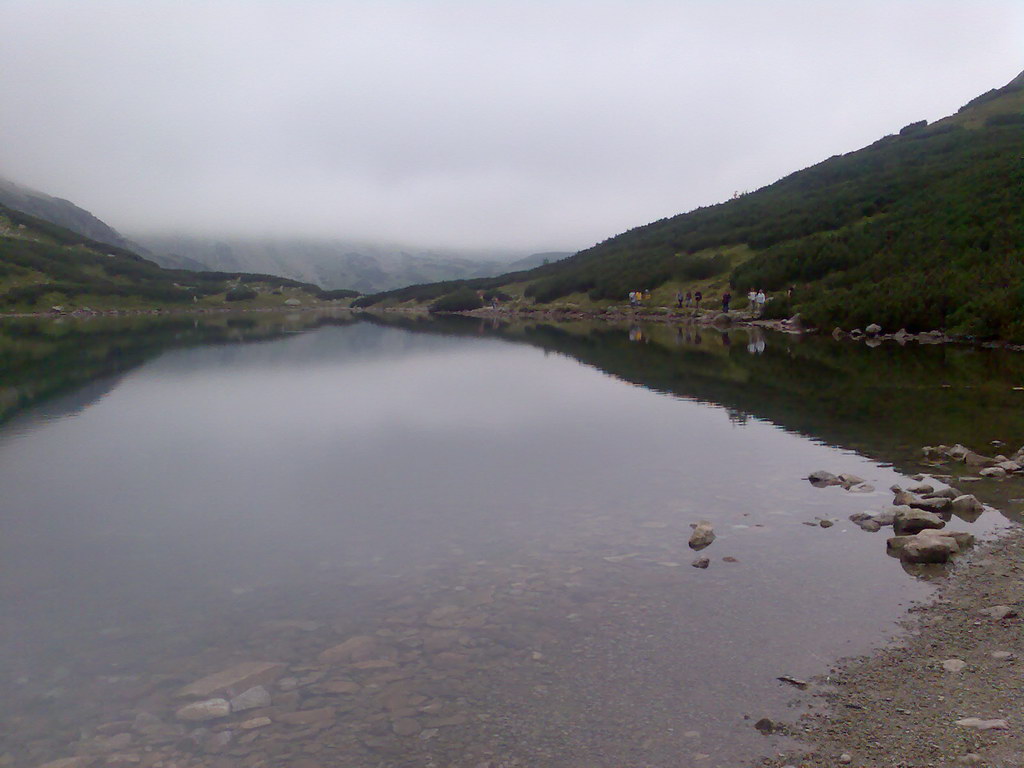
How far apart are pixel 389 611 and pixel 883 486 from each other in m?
12.3

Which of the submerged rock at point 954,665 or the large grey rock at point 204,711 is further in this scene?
the submerged rock at point 954,665

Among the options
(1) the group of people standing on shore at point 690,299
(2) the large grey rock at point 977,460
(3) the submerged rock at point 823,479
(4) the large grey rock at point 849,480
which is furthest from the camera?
(1) the group of people standing on shore at point 690,299

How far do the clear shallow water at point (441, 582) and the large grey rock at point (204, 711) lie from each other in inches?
8.3

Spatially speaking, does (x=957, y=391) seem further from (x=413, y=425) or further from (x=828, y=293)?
(x=828, y=293)

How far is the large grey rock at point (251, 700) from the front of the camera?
27.2 feet

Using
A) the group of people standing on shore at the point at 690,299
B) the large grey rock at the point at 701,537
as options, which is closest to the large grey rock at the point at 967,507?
the large grey rock at the point at 701,537

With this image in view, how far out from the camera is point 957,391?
29.9 meters

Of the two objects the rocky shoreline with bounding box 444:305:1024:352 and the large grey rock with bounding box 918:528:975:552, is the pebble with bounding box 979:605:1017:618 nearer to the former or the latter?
the large grey rock with bounding box 918:528:975:552

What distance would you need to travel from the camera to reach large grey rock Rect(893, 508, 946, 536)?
45.1 feet

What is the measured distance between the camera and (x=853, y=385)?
108ft

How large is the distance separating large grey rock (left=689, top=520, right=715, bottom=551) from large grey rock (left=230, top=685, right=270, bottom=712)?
793cm

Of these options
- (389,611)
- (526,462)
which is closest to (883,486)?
(526,462)

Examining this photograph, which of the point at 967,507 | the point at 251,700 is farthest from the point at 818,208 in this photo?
the point at 251,700

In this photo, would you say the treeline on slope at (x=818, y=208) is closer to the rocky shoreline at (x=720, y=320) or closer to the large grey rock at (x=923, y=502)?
the rocky shoreline at (x=720, y=320)
